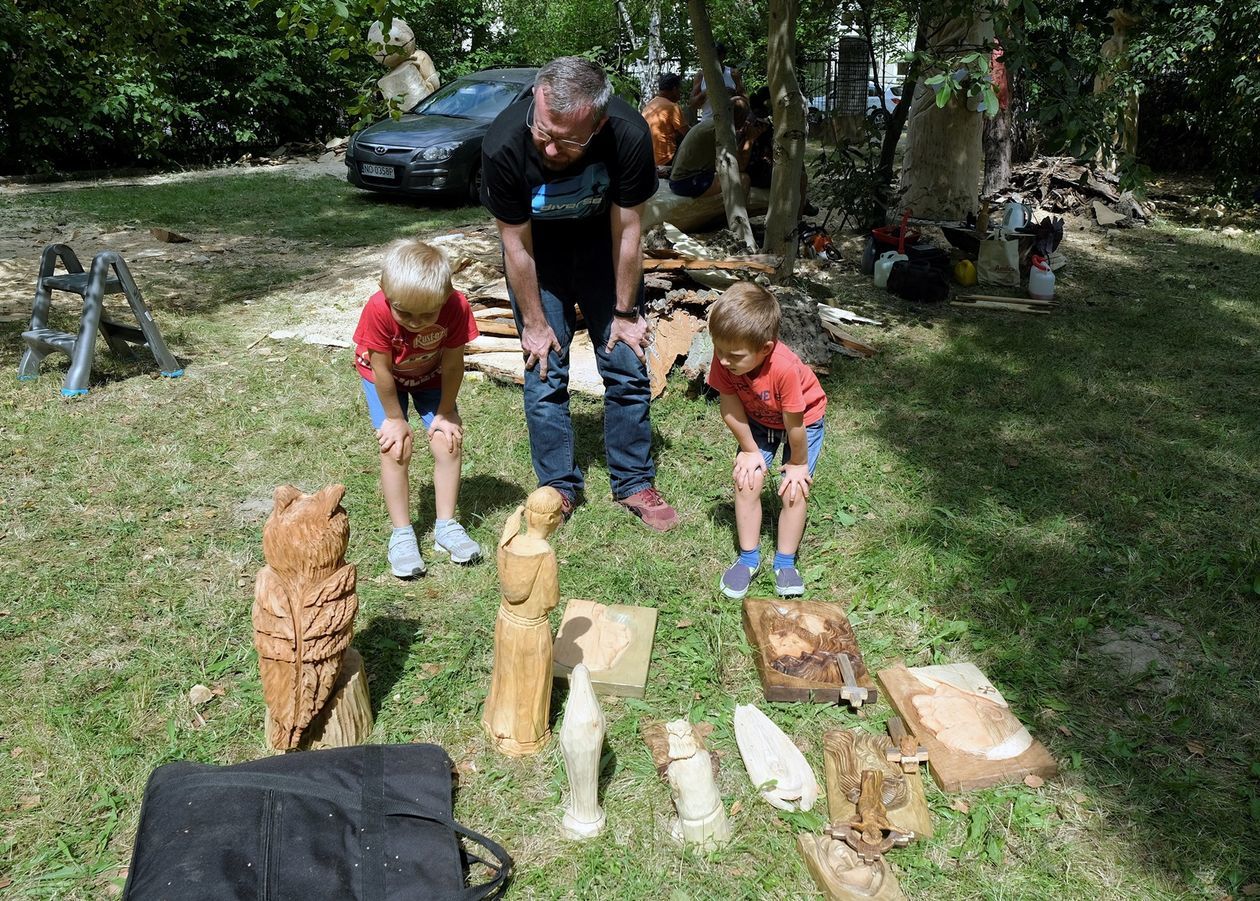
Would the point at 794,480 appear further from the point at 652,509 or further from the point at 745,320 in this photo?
the point at 652,509

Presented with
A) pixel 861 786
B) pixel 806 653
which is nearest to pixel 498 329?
pixel 806 653

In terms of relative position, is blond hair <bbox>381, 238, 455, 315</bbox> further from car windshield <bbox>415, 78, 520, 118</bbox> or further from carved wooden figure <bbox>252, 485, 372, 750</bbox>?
car windshield <bbox>415, 78, 520, 118</bbox>

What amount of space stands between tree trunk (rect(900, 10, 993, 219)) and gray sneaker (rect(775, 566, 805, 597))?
708 centimetres

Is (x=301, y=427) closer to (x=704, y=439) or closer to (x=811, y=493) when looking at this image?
(x=704, y=439)

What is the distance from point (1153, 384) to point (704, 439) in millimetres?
3072

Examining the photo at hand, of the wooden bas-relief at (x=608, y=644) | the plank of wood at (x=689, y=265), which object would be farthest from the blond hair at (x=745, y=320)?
the plank of wood at (x=689, y=265)

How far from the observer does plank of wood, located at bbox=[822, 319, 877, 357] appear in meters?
6.24

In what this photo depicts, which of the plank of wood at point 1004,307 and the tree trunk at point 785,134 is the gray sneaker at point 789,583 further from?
the plank of wood at point 1004,307

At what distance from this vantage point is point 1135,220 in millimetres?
10445

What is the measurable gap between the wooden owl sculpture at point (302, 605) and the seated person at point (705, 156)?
695 centimetres

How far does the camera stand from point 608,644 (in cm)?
305

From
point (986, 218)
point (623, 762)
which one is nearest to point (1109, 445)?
point (623, 762)

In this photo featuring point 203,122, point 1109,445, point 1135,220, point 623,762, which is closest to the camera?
point 623,762

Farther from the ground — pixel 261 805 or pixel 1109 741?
pixel 261 805
